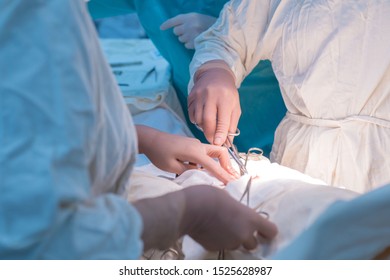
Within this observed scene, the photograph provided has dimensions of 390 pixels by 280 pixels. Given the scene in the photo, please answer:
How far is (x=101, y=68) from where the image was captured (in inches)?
24.1

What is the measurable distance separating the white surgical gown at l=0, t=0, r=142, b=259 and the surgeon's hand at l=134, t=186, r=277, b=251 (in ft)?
0.28

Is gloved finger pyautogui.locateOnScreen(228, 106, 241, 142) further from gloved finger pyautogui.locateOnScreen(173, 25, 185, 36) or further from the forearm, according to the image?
gloved finger pyautogui.locateOnScreen(173, 25, 185, 36)

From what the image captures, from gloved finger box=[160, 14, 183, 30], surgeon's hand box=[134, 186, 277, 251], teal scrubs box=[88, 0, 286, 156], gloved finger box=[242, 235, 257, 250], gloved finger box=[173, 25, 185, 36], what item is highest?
surgeon's hand box=[134, 186, 277, 251]

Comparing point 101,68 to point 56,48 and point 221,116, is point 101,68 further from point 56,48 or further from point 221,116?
point 221,116

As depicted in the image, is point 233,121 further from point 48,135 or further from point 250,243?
point 48,135

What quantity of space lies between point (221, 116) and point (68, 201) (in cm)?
65

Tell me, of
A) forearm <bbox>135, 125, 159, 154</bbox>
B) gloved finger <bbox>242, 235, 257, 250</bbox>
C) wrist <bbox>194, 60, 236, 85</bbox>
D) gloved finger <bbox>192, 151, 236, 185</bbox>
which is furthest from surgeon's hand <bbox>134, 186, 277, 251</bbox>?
wrist <bbox>194, 60, 236, 85</bbox>

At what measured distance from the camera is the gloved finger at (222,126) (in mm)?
1127

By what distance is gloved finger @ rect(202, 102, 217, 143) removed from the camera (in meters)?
1.15

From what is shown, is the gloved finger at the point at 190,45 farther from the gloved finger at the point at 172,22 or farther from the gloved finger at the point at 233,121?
the gloved finger at the point at 233,121

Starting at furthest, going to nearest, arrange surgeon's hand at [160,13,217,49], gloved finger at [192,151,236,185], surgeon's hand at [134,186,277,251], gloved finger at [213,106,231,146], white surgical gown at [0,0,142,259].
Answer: surgeon's hand at [160,13,217,49] → gloved finger at [213,106,231,146] → gloved finger at [192,151,236,185] → surgeon's hand at [134,186,277,251] → white surgical gown at [0,0,142,259]

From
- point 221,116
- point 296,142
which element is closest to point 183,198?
point 221,116

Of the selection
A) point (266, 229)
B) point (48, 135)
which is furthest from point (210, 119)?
point (48, 135)

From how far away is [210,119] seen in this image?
115cm
